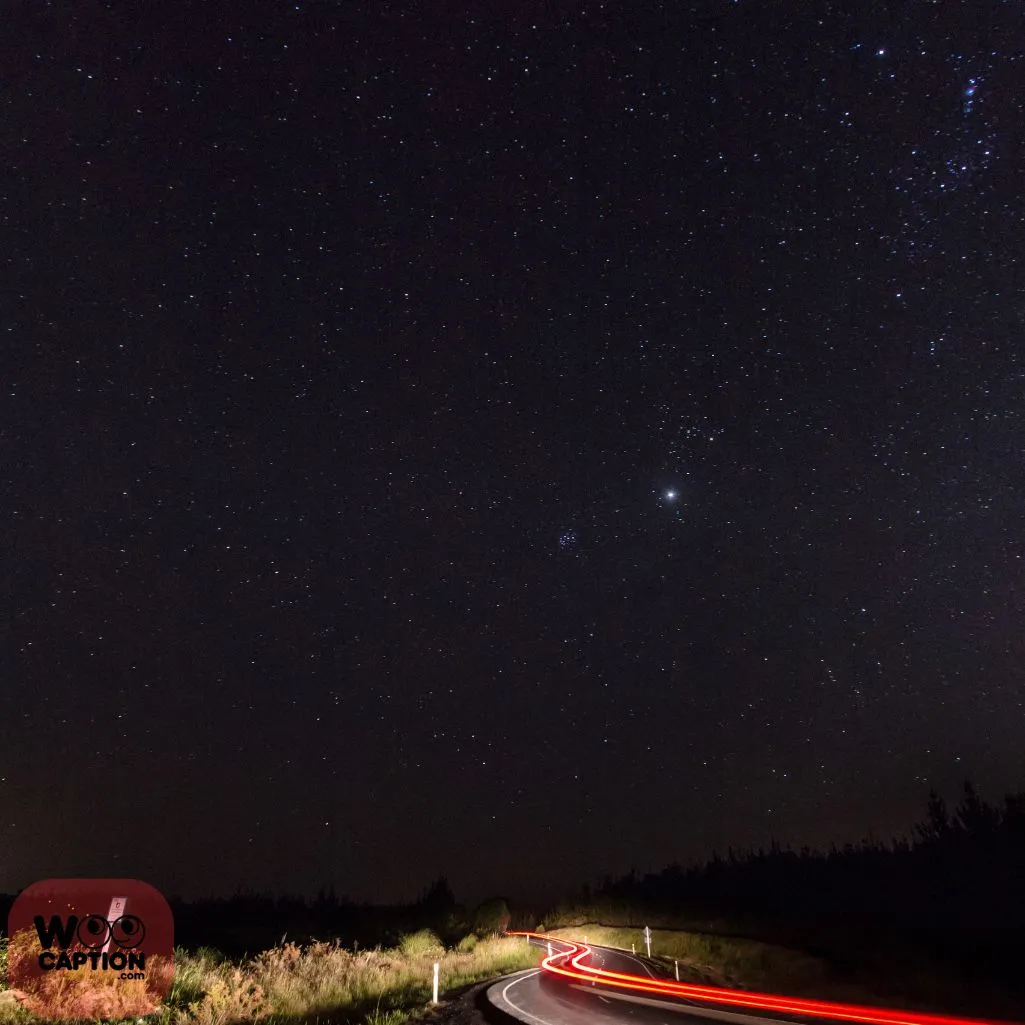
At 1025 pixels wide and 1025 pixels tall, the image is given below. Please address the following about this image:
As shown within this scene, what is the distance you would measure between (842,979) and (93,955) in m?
25.8

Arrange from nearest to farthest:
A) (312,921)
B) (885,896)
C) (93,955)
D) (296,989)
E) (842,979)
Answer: (93,955) → (296,989) → (842,979) → (885,896) → (312,921)

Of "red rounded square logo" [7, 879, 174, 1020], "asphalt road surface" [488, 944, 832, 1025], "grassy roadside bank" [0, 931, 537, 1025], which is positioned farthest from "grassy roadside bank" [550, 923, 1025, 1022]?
"red rounded square logo" [7, 879, 174, 1020]

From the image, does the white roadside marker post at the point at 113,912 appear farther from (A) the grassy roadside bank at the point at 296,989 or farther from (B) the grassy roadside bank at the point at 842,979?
(B) the grassy roadside bank at the point at 842,979

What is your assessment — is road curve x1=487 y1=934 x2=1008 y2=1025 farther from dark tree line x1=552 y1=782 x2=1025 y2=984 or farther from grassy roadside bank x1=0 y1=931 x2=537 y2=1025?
Result: dark tree line x1=552 y1=782 x2=1025 y2=984

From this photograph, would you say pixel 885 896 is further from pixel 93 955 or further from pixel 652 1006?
pixel 93 955

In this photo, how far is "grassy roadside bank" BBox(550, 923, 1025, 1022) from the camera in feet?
78.4

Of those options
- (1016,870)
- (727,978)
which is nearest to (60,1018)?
(727,978)

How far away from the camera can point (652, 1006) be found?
14.9 meters

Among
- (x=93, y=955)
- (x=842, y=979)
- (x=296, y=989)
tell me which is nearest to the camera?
(x=93, y=955)

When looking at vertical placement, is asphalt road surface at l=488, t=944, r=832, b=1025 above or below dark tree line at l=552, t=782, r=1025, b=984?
above

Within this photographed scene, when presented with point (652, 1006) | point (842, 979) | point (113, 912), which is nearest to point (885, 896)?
point (842, 979)

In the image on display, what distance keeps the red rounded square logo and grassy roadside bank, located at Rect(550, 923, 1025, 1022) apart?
19148mm

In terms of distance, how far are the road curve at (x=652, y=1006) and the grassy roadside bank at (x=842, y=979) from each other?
9.01 m

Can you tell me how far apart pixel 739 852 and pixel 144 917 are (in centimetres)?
8984
